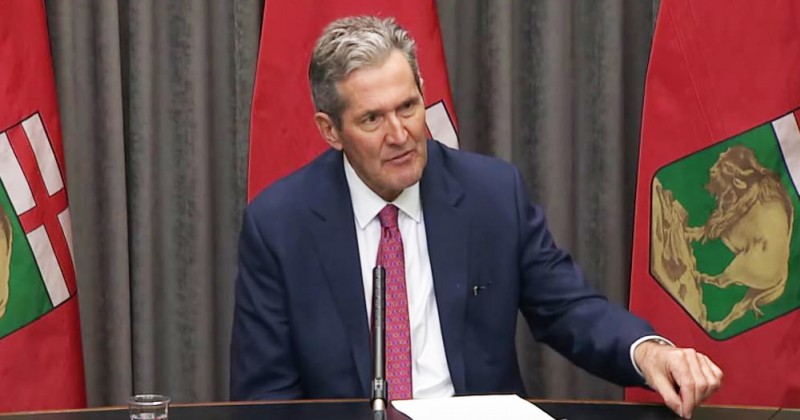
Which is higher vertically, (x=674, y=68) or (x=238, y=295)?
(x=674, y=68)

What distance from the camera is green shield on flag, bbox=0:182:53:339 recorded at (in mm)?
2912

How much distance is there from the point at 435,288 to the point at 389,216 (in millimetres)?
186

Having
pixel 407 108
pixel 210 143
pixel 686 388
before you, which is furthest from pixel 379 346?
pixel 210 143

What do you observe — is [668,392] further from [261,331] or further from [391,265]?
[261,331]

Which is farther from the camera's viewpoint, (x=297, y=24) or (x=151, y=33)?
(x=151, y=33)

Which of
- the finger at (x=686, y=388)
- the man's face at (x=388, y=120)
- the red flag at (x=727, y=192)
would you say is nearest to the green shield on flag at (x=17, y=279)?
the man's face at (x=388, y=120)

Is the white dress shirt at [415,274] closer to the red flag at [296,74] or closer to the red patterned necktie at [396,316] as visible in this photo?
the red patterned necktie at [396,316]

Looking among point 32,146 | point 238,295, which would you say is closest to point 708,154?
point 238,295

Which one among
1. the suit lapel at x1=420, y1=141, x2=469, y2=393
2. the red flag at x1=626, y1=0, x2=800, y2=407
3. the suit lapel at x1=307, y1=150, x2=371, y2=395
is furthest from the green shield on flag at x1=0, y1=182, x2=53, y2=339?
the red flag at x1=626, y1=0, x2=800, y2=407

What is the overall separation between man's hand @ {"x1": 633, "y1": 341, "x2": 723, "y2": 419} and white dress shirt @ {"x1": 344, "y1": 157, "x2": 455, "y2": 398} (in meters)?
0.48

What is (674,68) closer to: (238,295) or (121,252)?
(238,295)

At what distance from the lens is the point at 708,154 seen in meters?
2.87

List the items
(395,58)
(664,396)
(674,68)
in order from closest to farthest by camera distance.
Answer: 1. (664,396)
2. (395,58)
3. (674,68)

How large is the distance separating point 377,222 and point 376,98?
0.27m
